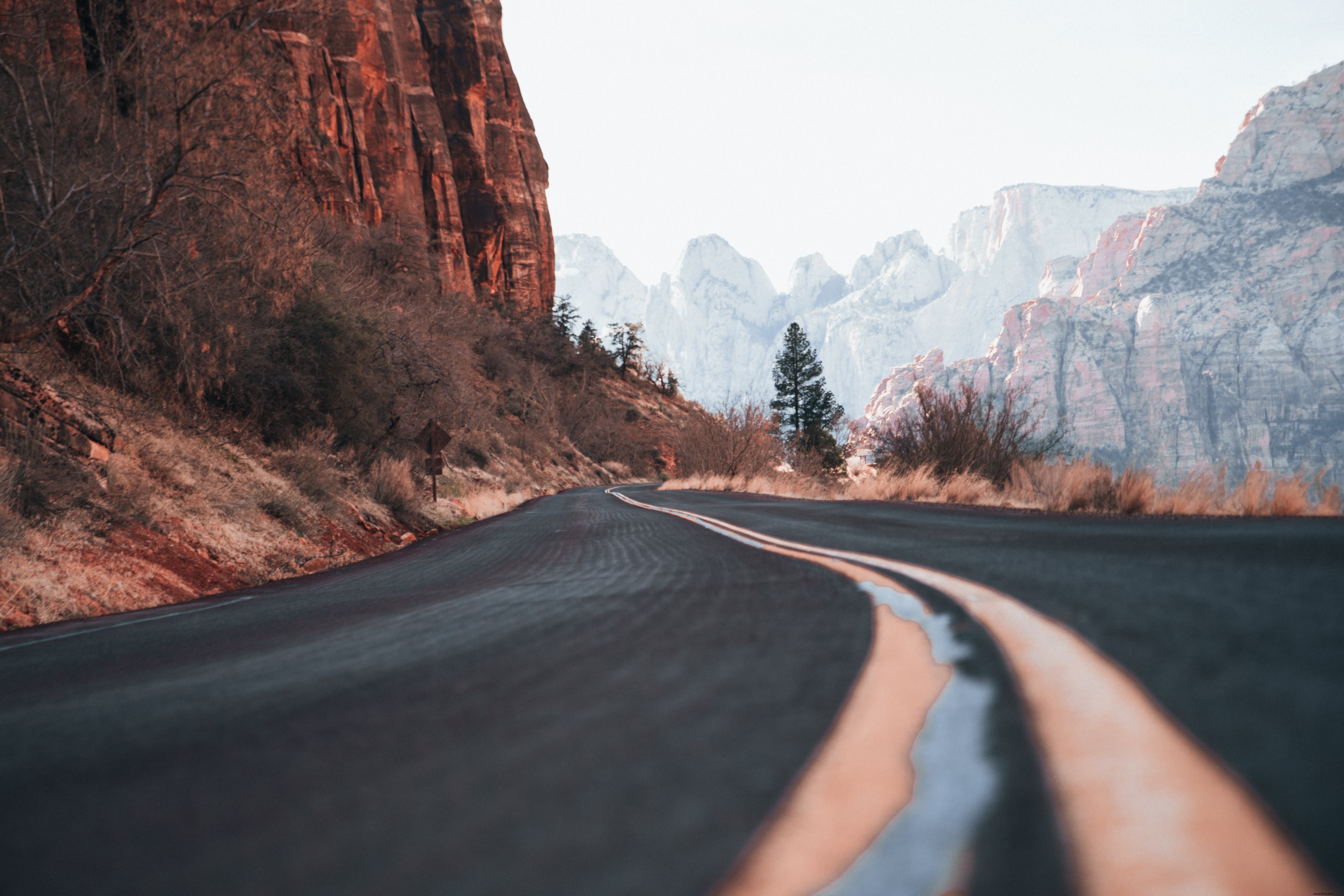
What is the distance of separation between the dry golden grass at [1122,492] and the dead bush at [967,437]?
900 mm

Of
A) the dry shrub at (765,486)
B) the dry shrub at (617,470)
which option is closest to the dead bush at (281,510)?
the dry shrub at (765,486)

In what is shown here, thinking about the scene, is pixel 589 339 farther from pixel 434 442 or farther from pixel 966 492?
pixel 966 492

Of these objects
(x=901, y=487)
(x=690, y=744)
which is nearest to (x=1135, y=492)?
(x=901, y=487)

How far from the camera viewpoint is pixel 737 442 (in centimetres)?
2192

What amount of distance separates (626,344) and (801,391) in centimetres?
2703

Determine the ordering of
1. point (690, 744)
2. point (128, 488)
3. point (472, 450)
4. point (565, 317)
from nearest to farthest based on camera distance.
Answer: point (690, 744) < point (128, 488) < point (472, 450) < point (565, 317)

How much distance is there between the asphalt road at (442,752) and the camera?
484 millimetres

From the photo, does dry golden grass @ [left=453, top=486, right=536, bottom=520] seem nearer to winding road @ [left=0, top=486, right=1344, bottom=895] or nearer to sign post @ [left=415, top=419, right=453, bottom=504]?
sign post @ [left=415, top=419, right=453, bottom=504]

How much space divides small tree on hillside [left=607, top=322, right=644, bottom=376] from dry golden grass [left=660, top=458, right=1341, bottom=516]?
62459 mm

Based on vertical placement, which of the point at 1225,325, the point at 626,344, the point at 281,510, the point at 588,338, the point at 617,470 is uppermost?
the point at 1225,325

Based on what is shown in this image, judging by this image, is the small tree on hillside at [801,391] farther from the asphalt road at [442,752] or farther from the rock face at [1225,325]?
the rock face at [1225,325]

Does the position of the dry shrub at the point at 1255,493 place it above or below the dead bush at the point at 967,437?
below

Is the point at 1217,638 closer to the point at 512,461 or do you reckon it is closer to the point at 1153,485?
the point at 1153,485

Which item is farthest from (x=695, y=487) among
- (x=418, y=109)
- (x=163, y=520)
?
(x=418, y=109)
